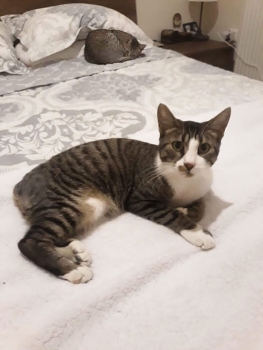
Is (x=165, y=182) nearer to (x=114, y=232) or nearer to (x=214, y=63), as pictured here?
(x=114, y=232)

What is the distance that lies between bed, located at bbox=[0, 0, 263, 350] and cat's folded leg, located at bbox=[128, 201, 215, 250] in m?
0.02

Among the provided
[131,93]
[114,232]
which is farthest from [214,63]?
[114,232]

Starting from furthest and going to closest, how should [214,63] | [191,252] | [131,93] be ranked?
[214,63], [131,93], [191,252]

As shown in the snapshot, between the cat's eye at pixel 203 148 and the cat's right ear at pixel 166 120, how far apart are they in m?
0.09

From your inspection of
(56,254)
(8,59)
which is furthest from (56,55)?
(56,254)

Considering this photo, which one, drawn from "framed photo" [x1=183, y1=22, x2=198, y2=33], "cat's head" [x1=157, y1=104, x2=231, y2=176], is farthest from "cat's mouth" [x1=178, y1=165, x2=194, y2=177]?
"framed photo" [x1=183, y1=22, x2=198, y2=33]

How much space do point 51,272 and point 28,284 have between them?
0.19 feet

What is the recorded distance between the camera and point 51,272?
0.76m

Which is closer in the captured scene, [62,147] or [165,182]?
[165,182]

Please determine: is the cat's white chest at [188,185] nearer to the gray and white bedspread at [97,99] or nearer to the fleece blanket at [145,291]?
the fleece blanket at [145,291]

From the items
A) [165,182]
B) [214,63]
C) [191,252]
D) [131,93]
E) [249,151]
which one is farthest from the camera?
[214,63]

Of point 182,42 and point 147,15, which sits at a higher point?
point 147,15

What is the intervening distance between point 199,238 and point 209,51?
2.34 metres

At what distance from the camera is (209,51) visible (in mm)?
2754
